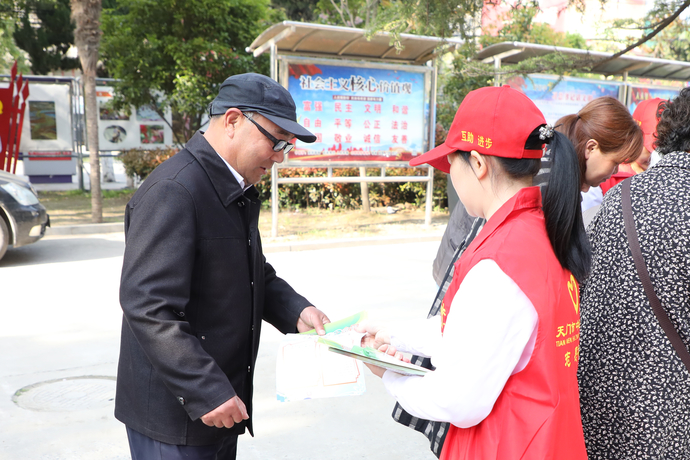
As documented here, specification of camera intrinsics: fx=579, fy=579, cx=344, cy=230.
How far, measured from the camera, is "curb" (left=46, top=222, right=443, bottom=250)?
870 centimetres

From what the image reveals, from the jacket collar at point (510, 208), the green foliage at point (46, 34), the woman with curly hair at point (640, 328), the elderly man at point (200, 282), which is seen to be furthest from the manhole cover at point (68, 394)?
the green foliage at point (46, 34)

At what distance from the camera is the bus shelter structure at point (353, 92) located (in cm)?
897

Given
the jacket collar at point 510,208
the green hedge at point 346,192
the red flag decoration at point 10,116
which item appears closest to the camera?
the jacket collar at point 510,208

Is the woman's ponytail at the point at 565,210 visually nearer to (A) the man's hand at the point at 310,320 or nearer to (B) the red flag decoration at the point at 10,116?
(A) the man's hand at the point at 310,320

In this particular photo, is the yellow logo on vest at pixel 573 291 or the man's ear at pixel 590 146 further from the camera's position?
the man's ear at pixel 590 146

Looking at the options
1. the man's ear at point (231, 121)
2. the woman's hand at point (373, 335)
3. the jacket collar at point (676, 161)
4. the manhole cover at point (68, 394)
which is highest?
the man's ear at point (231, 121)

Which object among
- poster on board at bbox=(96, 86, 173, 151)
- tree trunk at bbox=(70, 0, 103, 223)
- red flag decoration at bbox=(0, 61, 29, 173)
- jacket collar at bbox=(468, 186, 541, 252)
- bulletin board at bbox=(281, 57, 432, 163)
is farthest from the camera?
poster on board at bbox=(96, 86, 173, 151)

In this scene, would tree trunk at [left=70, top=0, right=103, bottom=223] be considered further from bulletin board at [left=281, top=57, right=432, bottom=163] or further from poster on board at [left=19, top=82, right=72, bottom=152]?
poster on board at [left=19, top=82, right=72, bottom=152]

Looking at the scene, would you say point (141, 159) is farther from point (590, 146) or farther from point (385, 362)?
point (385, 362)

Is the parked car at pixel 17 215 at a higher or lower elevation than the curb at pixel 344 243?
higher

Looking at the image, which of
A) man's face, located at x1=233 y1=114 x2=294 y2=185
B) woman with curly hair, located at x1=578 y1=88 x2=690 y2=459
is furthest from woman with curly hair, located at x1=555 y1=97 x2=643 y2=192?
man's face, located at x1=233 y1=114 x2=294 y2=185

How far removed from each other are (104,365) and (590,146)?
3730mm

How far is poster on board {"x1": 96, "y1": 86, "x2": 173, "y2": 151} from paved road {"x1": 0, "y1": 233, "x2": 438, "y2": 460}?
7.89 meters

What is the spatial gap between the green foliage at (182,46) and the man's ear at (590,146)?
10.1m
